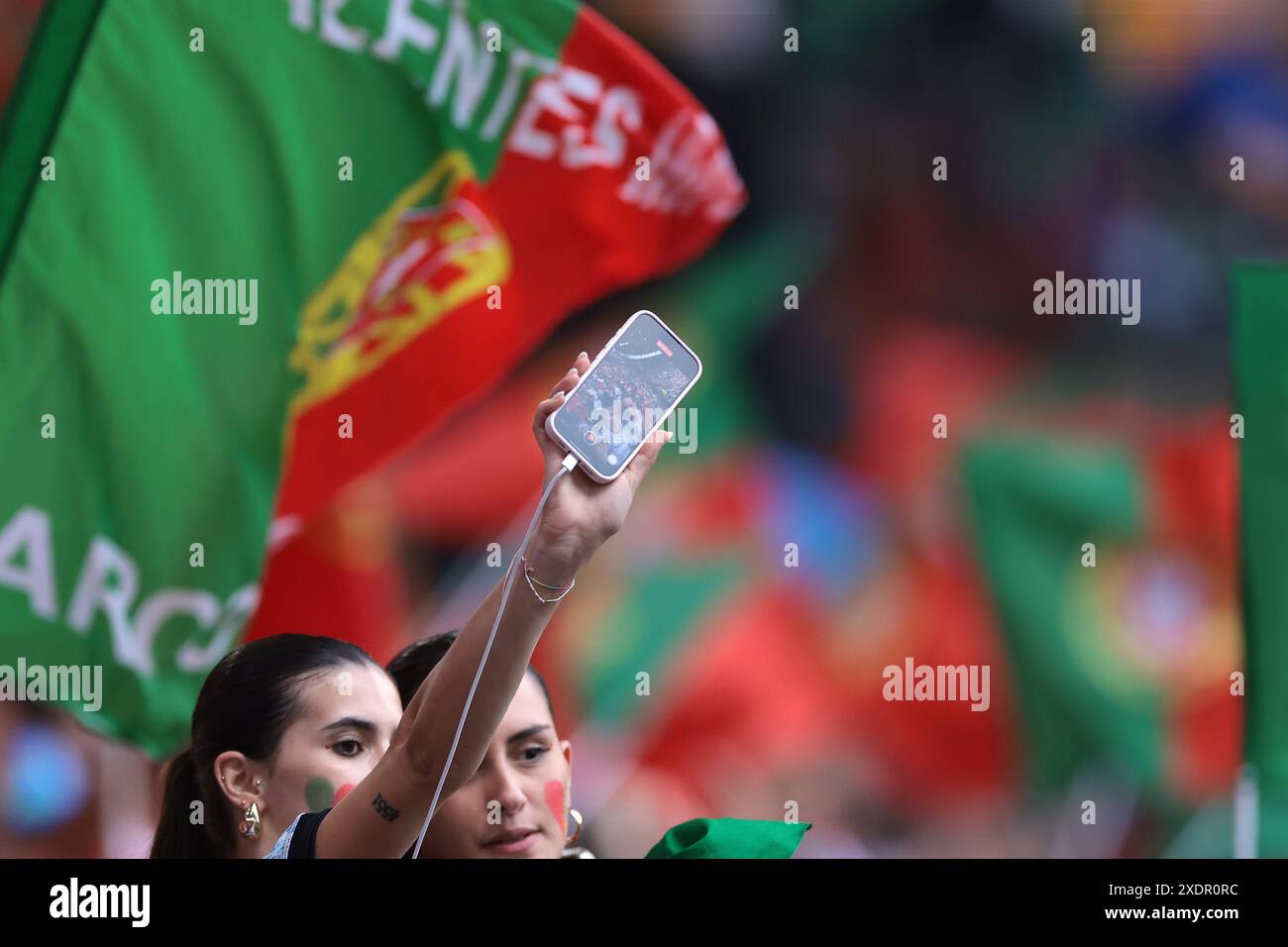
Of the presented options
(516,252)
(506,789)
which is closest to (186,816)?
(506,789)

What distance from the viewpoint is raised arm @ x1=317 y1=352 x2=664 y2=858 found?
1406mm

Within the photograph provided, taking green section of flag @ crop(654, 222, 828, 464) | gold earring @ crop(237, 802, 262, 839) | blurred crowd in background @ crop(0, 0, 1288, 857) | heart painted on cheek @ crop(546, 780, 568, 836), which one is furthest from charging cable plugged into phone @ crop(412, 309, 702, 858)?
green section of flag @ crop(654, 222, 828, 464)

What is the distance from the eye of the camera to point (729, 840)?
171cm

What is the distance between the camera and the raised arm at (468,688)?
4.61 feet

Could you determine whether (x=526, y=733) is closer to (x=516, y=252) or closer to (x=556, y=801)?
(x=556, y=801)

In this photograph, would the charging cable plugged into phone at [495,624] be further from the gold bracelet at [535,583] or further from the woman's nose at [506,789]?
the woman's nose at [506,789]

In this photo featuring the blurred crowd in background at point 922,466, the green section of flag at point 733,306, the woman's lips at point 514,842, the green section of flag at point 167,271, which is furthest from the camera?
the green section of flag at point 733,306

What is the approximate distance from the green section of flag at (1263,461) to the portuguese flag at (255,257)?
1.58 m

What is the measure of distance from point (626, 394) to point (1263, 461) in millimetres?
3328

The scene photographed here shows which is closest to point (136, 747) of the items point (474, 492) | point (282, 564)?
point (282, 564)

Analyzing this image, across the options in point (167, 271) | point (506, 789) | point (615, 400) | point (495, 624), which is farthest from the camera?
point (167, 271)

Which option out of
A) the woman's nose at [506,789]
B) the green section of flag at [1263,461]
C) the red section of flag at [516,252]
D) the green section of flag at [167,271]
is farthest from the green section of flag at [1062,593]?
the woman's nose at [506,789]

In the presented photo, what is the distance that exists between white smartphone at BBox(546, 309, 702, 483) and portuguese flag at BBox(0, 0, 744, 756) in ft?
7.73
